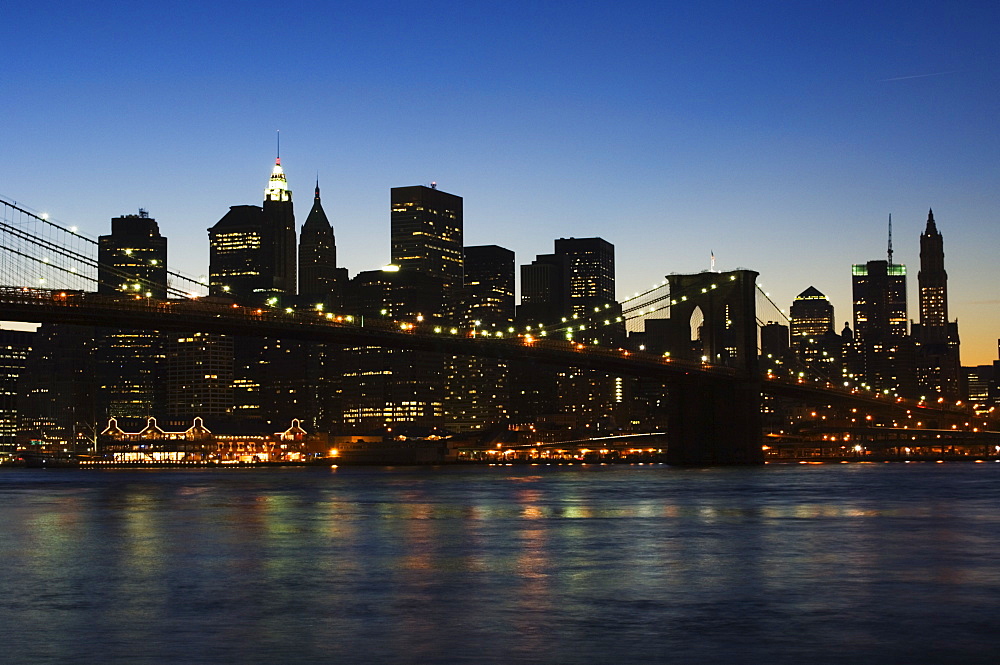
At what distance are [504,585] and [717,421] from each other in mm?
67952

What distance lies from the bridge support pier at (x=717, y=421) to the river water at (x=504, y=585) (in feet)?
142

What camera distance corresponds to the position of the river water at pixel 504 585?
15133 millimetres

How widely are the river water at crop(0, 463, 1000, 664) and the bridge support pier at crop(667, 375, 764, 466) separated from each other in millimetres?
43388

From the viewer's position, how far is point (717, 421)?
87375 mm

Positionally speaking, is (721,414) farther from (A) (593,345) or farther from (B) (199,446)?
(B) (199,446)

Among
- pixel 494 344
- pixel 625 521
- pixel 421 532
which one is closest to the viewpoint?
pixel 421 532

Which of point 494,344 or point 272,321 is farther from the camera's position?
point 494,344

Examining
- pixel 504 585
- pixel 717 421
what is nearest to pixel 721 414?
pixel 717 421

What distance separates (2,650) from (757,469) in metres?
70.9

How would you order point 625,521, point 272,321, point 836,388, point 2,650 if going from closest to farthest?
point 2,650 < point 625,521 < point 272,321 < point 836,388

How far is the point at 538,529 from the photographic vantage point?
32.8 meters

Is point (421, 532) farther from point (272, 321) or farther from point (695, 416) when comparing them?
point (695, 416)

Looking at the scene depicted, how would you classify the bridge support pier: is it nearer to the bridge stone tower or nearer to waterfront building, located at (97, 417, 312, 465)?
the bridge stone tower

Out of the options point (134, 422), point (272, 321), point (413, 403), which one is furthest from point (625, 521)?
point (413, 403)
